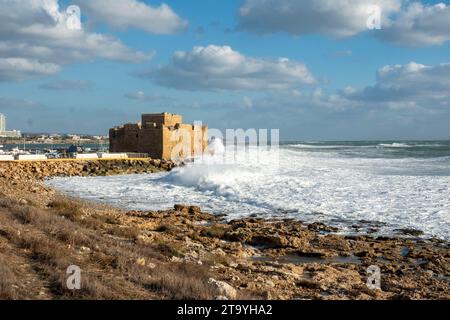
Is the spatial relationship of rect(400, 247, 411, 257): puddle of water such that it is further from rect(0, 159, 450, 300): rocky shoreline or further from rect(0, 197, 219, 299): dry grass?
rect(0, 197, 219, 299): dry grass

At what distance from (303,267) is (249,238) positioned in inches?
103

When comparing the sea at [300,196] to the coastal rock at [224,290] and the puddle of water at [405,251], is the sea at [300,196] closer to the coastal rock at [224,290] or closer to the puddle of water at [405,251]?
the puddle of water at [405,251]

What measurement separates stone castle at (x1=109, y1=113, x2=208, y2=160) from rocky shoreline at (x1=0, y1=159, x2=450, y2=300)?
28925 millimetres

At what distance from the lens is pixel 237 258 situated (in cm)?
908

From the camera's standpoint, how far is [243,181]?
2314cm

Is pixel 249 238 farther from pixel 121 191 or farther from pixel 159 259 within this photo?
pixel 121 191

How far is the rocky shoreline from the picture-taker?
590cm

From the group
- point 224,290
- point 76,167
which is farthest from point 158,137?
point 224,290

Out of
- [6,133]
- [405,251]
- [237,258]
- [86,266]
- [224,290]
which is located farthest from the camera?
[6,133]

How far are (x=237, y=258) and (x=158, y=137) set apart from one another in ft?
113

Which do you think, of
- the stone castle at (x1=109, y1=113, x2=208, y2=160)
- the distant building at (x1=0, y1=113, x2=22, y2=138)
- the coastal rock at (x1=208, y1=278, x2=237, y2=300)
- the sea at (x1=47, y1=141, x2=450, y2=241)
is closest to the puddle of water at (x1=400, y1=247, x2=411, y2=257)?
the sea at (x1=47, y1=141, x2=450, y2=241)

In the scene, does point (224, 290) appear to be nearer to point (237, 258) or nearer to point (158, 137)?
point (237, 258)

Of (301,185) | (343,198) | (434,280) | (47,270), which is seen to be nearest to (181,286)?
(47,270)

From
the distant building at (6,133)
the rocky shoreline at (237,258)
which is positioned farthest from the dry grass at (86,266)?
the distant building at (6,133)
